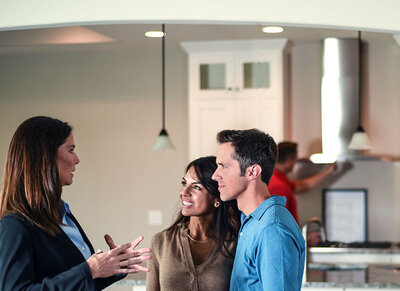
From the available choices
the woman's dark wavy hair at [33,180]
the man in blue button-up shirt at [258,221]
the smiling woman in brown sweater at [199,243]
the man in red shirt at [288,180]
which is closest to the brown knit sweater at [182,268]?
A: the smiling woman in brown sweater at [199,243]

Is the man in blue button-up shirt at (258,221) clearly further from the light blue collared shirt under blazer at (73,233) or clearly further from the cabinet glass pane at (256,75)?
the cabinet glass pane at (256,75)

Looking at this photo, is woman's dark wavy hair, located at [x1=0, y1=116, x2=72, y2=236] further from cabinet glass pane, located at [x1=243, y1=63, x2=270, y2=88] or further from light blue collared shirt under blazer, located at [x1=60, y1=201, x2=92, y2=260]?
cabinet glass pane, located at [x1=243, y1=63, x2=270, y2=88]

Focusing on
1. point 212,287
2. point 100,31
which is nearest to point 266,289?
point 212,287

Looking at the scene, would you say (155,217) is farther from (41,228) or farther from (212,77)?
(212,77)

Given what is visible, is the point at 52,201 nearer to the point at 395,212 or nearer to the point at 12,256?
the point at 12,256

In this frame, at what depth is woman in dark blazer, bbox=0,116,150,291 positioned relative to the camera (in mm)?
1502

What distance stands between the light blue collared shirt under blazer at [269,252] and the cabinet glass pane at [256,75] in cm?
226

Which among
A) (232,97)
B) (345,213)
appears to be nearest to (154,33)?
(232,97)

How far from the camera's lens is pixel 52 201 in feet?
5.22

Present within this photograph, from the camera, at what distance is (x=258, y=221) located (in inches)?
66.8

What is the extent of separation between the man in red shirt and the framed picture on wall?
139mm

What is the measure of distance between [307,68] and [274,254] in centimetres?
345

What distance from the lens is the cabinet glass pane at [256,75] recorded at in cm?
398

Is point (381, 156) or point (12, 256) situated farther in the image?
point (381, 156)
